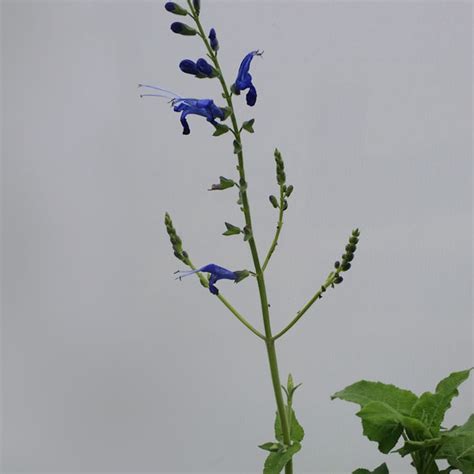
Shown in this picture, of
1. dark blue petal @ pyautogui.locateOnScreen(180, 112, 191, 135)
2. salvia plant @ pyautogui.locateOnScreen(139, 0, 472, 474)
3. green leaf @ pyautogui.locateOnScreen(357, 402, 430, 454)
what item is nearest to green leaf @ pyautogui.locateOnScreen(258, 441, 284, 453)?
salvia plant @ pyautogui.locateOnScreen(139, 0, 472, 474)

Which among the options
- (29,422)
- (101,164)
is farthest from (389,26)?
(29,422)

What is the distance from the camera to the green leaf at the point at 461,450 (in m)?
0.99

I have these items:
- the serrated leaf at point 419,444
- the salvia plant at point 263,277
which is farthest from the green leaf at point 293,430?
the serrated leaf at point 419,444

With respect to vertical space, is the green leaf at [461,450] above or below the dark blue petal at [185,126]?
below

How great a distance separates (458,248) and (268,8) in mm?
434

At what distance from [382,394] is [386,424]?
0.05m

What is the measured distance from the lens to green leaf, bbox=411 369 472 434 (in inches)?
39.4

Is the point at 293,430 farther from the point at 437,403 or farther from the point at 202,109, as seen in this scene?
the point at 202,109

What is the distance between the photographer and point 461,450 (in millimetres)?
998

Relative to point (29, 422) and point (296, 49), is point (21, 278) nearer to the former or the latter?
point (29, 422)

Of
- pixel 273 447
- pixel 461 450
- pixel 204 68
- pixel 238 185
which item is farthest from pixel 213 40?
pixel 461 450

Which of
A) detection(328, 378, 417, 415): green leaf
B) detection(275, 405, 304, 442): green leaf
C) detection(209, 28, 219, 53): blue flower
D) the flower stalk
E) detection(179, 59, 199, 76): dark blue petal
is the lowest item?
detection(275, 405, 304, 442): green leaf

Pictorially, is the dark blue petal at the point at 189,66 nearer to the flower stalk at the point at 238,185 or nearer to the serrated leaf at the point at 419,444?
the flower stalk at the point at 238,185

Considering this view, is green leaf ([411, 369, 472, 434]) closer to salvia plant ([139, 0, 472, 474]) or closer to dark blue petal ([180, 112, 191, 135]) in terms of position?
salvia plant ([139, 0, 472, 474])
